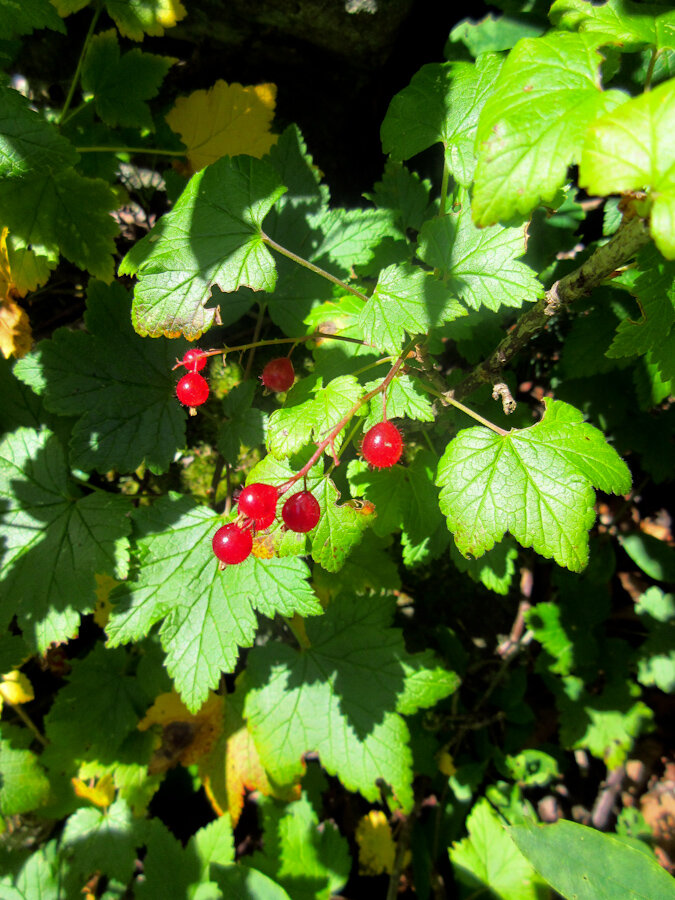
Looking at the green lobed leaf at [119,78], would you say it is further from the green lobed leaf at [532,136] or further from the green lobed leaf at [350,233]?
the green lobed leaf at [532,136]

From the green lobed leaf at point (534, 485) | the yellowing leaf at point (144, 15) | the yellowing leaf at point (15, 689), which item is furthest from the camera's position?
the yellowing leaf at point (15, 689)

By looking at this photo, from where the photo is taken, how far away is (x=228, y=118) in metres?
1.62

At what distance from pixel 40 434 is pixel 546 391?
71.2 inches

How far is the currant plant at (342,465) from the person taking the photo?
1.02 metres

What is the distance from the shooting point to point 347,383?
1144mm

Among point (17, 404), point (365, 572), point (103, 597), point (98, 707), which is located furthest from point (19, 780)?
point (365, 572)

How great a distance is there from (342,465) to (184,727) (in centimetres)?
117

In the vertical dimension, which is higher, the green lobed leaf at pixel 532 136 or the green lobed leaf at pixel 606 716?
the green lobed leaf at pixel 532 136

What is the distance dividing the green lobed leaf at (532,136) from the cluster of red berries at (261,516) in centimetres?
58

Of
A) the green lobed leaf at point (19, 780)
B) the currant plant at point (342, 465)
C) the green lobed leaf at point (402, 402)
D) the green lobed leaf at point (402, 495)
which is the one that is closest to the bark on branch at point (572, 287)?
the currant plant at point (342, 465)

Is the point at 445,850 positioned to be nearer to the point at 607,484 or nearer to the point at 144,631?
the point at 144,631

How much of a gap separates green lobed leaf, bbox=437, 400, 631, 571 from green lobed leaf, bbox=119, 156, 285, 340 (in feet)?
1.78

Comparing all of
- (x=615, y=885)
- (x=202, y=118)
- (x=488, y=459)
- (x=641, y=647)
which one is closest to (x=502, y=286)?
(x=488, y=459)

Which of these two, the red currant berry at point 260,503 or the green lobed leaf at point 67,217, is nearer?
the red currant berry at point 260,503
